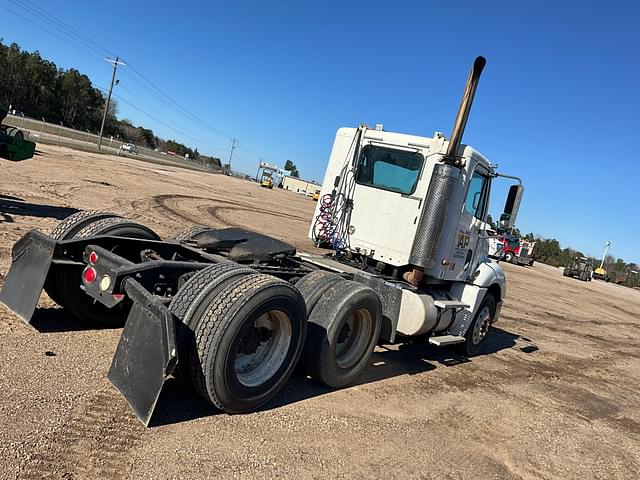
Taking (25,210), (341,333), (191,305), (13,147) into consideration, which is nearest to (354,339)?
(341,333)

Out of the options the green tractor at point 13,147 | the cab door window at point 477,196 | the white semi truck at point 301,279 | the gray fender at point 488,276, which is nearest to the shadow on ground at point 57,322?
the white semi truck at point 301,279

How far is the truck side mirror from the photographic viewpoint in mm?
7359

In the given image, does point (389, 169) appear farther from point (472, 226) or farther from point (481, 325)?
point (481, 325)

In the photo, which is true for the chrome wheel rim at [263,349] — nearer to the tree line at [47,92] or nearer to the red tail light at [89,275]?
the red tail light at [89,275]

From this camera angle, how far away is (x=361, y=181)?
698 cm

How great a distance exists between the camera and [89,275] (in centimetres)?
421

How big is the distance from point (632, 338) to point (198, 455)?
15.3 meters

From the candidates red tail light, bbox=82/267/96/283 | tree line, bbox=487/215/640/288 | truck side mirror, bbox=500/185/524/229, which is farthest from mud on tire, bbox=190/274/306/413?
tree line, bbox=487/215/640/288

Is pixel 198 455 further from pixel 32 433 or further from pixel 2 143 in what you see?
pixel 2 143

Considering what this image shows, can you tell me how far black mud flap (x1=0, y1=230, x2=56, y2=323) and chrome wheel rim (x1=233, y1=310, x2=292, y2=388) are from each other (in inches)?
74.4

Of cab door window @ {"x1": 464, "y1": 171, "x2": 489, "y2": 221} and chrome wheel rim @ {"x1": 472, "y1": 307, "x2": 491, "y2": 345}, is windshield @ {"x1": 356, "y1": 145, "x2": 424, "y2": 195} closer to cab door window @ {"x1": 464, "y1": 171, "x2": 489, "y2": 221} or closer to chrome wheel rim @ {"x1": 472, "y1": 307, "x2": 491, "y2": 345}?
cab door window @ {"x1": 464, "y1": 171, "x2": 489, "y2": 221}

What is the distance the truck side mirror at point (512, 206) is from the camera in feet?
24.1

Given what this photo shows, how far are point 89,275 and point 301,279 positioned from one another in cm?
203

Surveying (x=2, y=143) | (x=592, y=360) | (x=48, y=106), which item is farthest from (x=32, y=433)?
(x=48, y=106)
